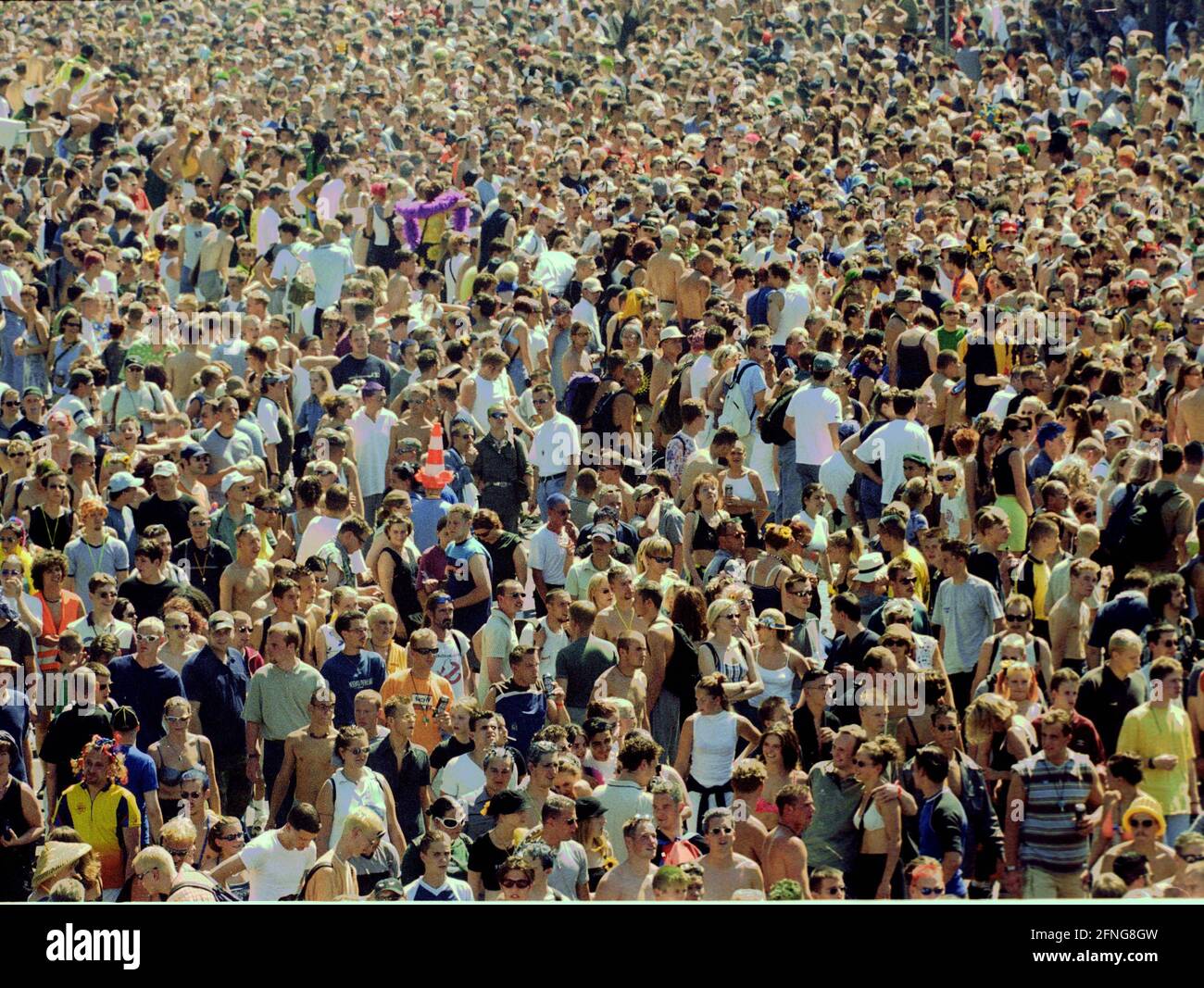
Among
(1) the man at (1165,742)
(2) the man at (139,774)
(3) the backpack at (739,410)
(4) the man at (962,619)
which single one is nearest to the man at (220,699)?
(2) the man at (139,774)

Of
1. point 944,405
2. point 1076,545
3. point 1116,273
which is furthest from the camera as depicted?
point 1116,273

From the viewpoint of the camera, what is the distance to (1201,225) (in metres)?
17.2

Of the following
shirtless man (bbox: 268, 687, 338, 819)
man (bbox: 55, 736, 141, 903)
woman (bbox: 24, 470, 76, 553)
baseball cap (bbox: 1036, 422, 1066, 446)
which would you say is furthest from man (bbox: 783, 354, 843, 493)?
man (bbox: 55, 736, 141, 903)

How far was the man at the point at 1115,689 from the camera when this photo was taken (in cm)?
924

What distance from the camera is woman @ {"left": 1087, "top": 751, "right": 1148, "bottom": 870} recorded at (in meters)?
8.38

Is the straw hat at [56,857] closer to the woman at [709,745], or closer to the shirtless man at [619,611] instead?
the woman at [709,745]

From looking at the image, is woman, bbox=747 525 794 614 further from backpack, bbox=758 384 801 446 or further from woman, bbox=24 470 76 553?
woman, bbox=24 470 76 553

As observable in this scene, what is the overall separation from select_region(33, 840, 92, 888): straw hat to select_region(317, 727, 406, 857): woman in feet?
3.48

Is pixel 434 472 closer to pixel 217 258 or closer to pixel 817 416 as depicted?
→ pixel 817 416

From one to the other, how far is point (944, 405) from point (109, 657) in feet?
18.9

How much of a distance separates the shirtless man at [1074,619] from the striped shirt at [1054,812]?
5.08ft

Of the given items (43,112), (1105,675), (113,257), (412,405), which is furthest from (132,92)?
(1105,675)

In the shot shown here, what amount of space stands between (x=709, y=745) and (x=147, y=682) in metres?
2.54
